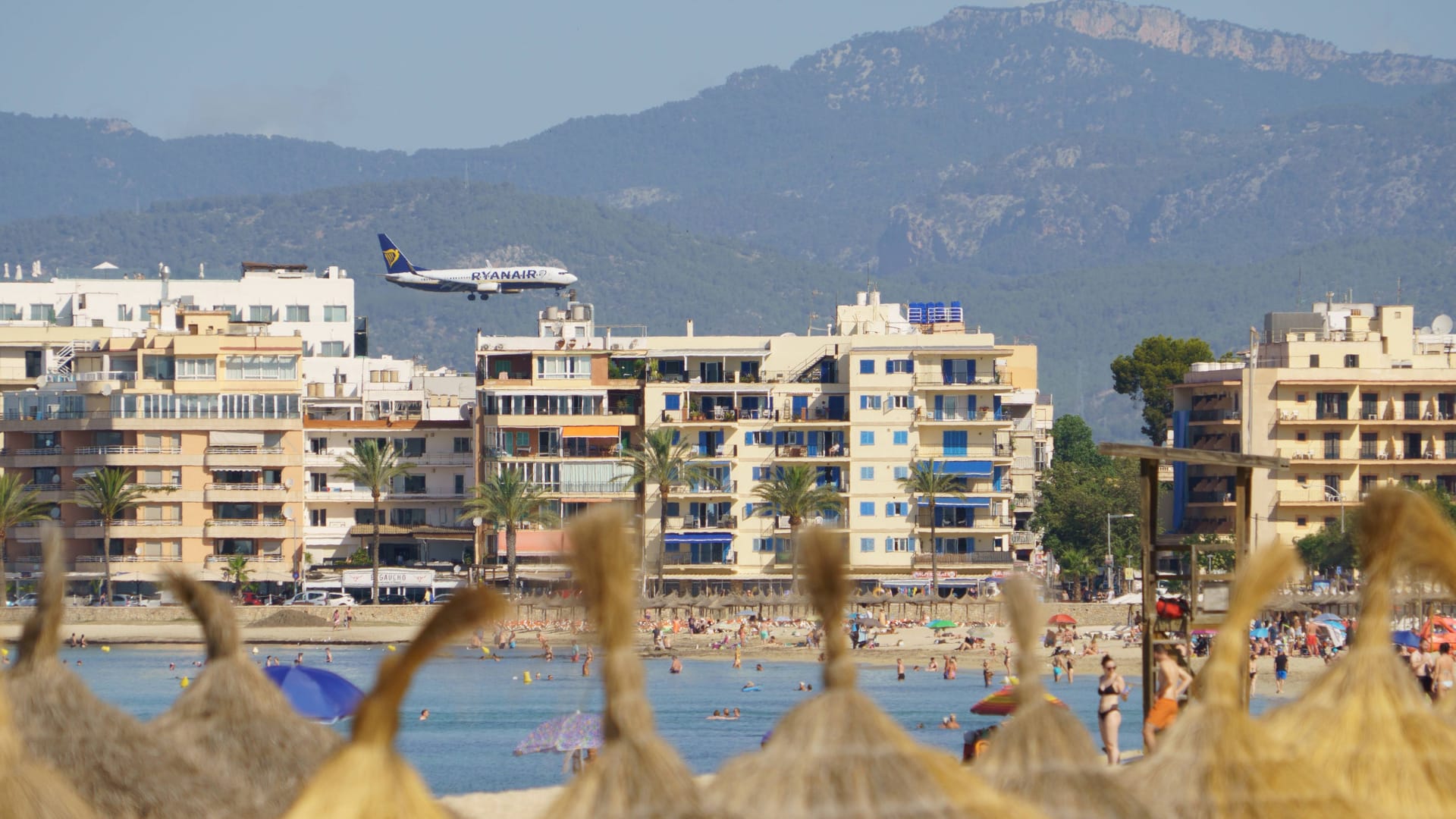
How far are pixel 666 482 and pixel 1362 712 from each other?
6502cm

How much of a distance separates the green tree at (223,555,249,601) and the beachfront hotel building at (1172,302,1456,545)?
35844 mm

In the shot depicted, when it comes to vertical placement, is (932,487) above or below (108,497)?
above

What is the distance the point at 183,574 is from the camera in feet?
38.0

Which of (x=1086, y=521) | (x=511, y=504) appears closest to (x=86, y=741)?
(x=511, y=504)

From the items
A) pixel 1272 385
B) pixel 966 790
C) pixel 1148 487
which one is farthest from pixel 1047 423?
pixel 966 790

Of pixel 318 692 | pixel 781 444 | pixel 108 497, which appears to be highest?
pixel 781 444

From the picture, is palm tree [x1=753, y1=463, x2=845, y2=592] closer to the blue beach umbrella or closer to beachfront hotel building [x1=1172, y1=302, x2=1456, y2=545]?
beachfront hotel building [x1=1172, y1=302, x2=1456, y2=545]

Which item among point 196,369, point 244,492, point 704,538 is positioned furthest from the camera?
point 196,369

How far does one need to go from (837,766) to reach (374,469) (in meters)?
72.1

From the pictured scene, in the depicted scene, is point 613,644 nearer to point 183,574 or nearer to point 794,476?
point 183,574

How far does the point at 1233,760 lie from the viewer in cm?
1003

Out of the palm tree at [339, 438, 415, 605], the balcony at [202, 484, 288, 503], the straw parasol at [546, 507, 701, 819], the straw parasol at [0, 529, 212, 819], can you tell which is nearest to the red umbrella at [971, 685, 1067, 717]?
the straw parasol at [0, 529, 212, 819]

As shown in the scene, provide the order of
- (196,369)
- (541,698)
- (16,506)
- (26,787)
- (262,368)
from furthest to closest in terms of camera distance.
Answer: (262,368)
(196,369)
(16,506)
(541,698)
(26,787)

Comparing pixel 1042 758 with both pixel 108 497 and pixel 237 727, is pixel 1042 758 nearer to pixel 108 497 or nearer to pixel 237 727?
pixel 237 727
